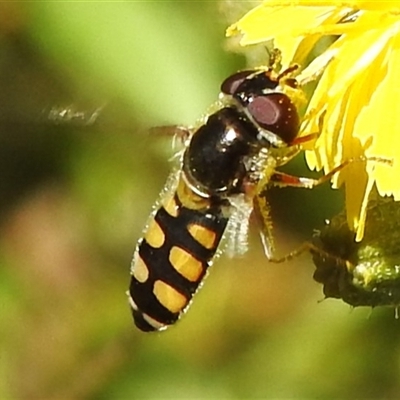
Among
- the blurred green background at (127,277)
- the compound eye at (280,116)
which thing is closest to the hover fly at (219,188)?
the compound eye at (280,116)

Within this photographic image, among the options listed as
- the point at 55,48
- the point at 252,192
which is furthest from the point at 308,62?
the point at 55,48

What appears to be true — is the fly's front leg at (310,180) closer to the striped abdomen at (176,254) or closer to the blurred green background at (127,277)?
the striped abdomen at (176,254)

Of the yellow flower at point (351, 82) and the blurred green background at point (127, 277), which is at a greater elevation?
the yellow flower at point (351, 82)

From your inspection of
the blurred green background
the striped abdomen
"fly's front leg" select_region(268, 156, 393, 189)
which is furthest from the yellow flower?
the blurred green background

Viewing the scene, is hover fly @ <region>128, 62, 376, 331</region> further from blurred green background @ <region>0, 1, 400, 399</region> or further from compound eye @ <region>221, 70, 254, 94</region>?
blurred green background @ <region>0, 1, 400, 399</region>

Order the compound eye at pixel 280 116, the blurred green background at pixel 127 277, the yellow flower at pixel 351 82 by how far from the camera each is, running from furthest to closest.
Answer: the blurred green background at pixel 127 277, the compound eye at pixel 280 116, the yellow flower at pixel 351 82

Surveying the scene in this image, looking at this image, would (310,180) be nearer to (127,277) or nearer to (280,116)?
(280,116)
